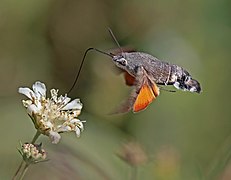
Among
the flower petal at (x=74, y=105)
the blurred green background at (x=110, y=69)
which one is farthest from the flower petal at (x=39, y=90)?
the blurred green background at (x=110, y=69)

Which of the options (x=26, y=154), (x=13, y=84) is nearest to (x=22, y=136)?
(x=13, y=84)

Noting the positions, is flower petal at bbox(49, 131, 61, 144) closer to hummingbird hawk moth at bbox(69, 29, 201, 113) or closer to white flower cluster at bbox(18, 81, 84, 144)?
white flower cluster at bbox(18, 81, 84, 144)

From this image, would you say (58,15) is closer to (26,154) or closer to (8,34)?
(8,34)

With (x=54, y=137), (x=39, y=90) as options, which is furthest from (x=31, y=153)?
(x=39, y=90)

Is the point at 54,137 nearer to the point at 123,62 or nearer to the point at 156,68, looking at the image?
the point at 123,62

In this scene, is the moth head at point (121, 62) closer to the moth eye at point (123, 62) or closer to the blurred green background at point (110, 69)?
the moth eye at point (123, 62)

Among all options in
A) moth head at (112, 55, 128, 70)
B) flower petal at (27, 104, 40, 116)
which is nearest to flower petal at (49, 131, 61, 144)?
flower petal at (27, 104, 40, 116)
